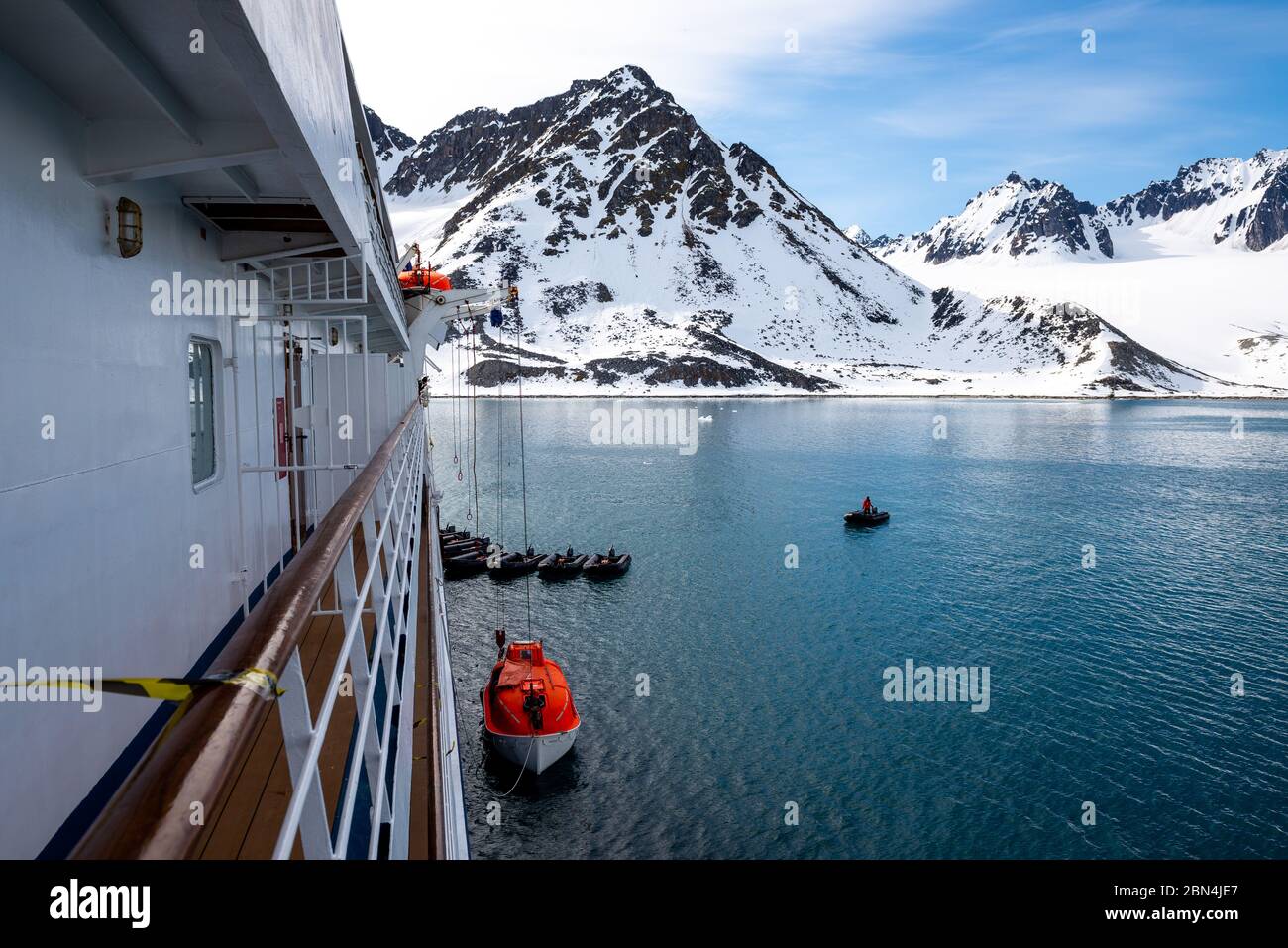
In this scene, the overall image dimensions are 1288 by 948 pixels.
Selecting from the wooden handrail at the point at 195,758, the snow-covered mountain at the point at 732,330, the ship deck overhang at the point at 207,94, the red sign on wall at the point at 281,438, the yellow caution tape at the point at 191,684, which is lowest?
the wooden handrail at the point at 195,758

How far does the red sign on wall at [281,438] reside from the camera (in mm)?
9961

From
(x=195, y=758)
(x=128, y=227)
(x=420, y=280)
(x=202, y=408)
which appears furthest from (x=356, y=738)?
(x=420, y=280)

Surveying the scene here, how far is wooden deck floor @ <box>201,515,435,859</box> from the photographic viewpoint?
3416 millimetres

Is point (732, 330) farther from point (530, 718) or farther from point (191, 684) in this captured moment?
point (191, 684)

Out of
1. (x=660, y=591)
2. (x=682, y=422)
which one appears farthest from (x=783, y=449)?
(x=660, y=591)

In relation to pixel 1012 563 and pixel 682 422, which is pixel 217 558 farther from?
pixel 682 422

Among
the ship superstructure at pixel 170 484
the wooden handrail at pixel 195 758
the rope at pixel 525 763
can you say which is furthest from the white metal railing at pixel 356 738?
the rope at pixel 525 763

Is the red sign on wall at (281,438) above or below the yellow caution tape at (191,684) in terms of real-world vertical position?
above

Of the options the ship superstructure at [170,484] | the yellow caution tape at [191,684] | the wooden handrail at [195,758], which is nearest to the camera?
the wooden handrail at [195,758]

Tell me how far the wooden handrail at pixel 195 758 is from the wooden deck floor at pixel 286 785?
1383 mm

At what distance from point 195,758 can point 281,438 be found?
32.4 ft

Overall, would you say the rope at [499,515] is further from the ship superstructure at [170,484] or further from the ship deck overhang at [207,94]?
the ship deck overhang at [207,94]
